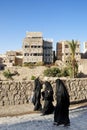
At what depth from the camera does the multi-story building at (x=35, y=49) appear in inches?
2584

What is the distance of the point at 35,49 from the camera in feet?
217

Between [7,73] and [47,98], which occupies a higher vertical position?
[47,98]

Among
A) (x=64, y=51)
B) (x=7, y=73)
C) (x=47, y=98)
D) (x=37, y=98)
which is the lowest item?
(x=7, y=73)

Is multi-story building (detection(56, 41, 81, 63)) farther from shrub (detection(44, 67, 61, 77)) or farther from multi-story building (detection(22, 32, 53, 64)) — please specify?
shrub (detection(44, 67, 61, 77))

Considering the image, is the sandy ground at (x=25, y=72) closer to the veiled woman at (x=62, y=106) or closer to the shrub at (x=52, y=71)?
the shrub at (x=52, y=71)

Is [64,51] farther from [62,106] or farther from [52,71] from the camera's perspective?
[62,106]

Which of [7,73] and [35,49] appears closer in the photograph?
[7,73]

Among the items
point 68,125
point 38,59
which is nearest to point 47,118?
point 68,125

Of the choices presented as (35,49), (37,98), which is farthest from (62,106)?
(35,49)

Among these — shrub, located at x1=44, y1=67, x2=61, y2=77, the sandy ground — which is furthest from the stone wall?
the sandy ground

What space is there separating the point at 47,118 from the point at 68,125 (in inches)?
69.4

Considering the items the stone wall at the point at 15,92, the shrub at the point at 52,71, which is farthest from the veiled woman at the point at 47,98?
the shrub at the point at 52,71

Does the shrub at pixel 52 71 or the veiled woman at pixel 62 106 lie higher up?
the veiled woman at pixel 62 106

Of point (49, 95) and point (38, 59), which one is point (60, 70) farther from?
point (49, 95)
